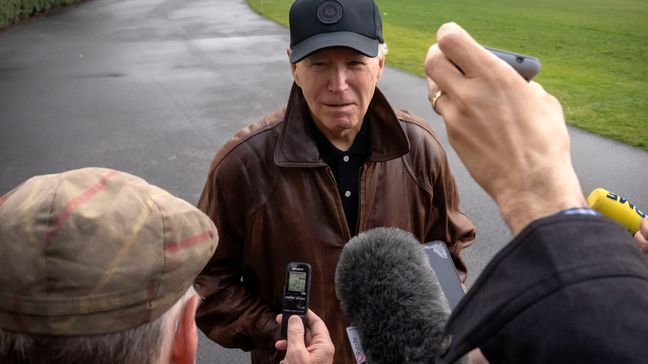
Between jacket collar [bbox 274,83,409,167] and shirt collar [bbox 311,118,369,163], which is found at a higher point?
jacket collar [bbox 274,83,409,167]

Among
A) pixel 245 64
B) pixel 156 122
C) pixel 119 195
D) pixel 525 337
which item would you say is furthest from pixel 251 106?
pixel 525 337

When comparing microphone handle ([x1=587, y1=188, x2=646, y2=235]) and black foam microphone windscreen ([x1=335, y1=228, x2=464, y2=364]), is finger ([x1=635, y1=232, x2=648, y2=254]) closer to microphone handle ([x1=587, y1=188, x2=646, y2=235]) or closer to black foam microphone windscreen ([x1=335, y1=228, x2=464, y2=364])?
microphone handle ([x1=587, y1=188, x2=646, y2=235])

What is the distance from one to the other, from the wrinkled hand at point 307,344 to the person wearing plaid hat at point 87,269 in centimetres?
60

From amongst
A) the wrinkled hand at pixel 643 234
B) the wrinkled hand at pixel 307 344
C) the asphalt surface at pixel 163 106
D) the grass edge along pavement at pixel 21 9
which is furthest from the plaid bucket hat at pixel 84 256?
the grass edge along pavement at pixel 21 9

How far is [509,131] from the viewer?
932 mm

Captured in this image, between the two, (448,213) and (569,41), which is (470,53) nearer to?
(448,213)

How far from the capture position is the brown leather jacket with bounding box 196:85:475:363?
238 centimetres

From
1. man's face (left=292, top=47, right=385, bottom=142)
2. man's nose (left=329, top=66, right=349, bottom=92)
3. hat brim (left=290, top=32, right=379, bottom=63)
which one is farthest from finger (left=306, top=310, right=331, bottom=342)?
hat brim (left=290, top=32, right=379, bottom=63)

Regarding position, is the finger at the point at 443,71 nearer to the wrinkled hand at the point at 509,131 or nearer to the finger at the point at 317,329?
the wrinkled hand at the point at 509,131

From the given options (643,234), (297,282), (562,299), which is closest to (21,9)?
(297,282)

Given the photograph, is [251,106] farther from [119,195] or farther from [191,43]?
[119,195]

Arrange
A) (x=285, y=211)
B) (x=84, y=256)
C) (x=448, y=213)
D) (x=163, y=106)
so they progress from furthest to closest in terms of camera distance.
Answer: (x=163, y=106)
(x=448, y=213)
(x=285, y=211)
(x=84, y=256)

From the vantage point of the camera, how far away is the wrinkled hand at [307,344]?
6.00 ft

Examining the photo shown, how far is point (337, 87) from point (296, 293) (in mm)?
865
